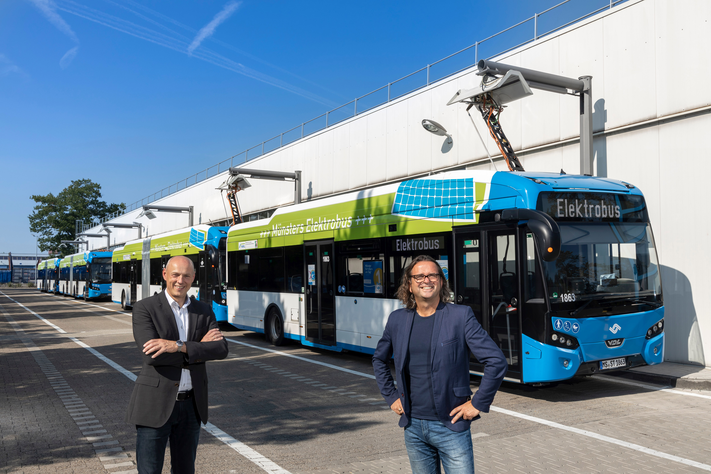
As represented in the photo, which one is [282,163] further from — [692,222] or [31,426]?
[31,426]

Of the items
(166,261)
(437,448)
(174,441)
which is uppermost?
(166,261)

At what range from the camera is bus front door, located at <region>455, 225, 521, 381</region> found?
7641mm

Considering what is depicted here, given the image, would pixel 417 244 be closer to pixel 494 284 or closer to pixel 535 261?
pixel 494 284

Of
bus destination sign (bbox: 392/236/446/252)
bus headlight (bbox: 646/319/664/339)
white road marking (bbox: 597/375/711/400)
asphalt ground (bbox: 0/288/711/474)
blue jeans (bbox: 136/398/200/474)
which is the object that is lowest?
white road marking (bbox: 597/375/711/400)

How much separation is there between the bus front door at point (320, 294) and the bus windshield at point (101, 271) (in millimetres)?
27421

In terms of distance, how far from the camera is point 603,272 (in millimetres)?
7715

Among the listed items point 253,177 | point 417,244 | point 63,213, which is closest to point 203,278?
point 253,177

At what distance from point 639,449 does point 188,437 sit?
4.24m

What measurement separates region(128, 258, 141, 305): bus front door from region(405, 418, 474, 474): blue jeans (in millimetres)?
25168

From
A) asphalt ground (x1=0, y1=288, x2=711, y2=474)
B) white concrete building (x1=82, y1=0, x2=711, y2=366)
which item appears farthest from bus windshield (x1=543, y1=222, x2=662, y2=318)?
white concrete building (x1=82, y1=0, x2=711, y2=366)

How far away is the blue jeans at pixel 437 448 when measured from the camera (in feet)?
9.77

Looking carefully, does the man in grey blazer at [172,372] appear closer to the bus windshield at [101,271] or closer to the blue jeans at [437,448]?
the blue jeans at [437,448]

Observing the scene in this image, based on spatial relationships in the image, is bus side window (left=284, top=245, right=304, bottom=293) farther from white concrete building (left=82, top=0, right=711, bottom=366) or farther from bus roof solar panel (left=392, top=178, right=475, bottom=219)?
white concrete building (left=82, top=0, right=711, bottom=366)

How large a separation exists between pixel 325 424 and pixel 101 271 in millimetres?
33238
